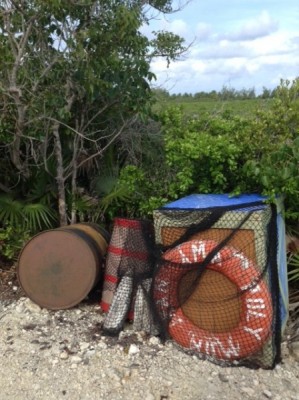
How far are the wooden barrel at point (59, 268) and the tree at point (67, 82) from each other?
3.55 feet

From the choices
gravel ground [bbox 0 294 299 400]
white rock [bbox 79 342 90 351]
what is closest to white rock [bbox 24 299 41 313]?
gravel ground [bbox 0 294 299 400]

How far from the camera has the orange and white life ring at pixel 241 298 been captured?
4.29 meters

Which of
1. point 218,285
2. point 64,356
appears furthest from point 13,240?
point 218,285

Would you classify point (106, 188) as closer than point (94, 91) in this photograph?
No

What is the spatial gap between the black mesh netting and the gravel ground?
→ 141 millimetres

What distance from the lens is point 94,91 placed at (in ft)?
19.5

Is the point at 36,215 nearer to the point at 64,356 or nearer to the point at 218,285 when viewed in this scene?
the point at 64,356

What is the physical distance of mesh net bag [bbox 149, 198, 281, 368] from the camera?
14.2 feet

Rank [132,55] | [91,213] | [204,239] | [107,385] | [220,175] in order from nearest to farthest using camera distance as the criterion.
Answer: [107,385] < [204,239] < [220,175] < [132,55] < [91,213]

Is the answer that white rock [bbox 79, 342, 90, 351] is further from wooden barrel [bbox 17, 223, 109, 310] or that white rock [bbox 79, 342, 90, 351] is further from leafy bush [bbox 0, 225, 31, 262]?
leafy bush [bbox 0, 225, 31, 262]

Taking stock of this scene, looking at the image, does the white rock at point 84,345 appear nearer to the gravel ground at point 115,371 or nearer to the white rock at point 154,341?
the gravel ground at point 115,371

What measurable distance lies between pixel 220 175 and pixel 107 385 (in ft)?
7.30

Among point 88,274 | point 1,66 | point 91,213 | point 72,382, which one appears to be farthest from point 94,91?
point 72,382

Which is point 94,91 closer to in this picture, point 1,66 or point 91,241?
point 1,66
